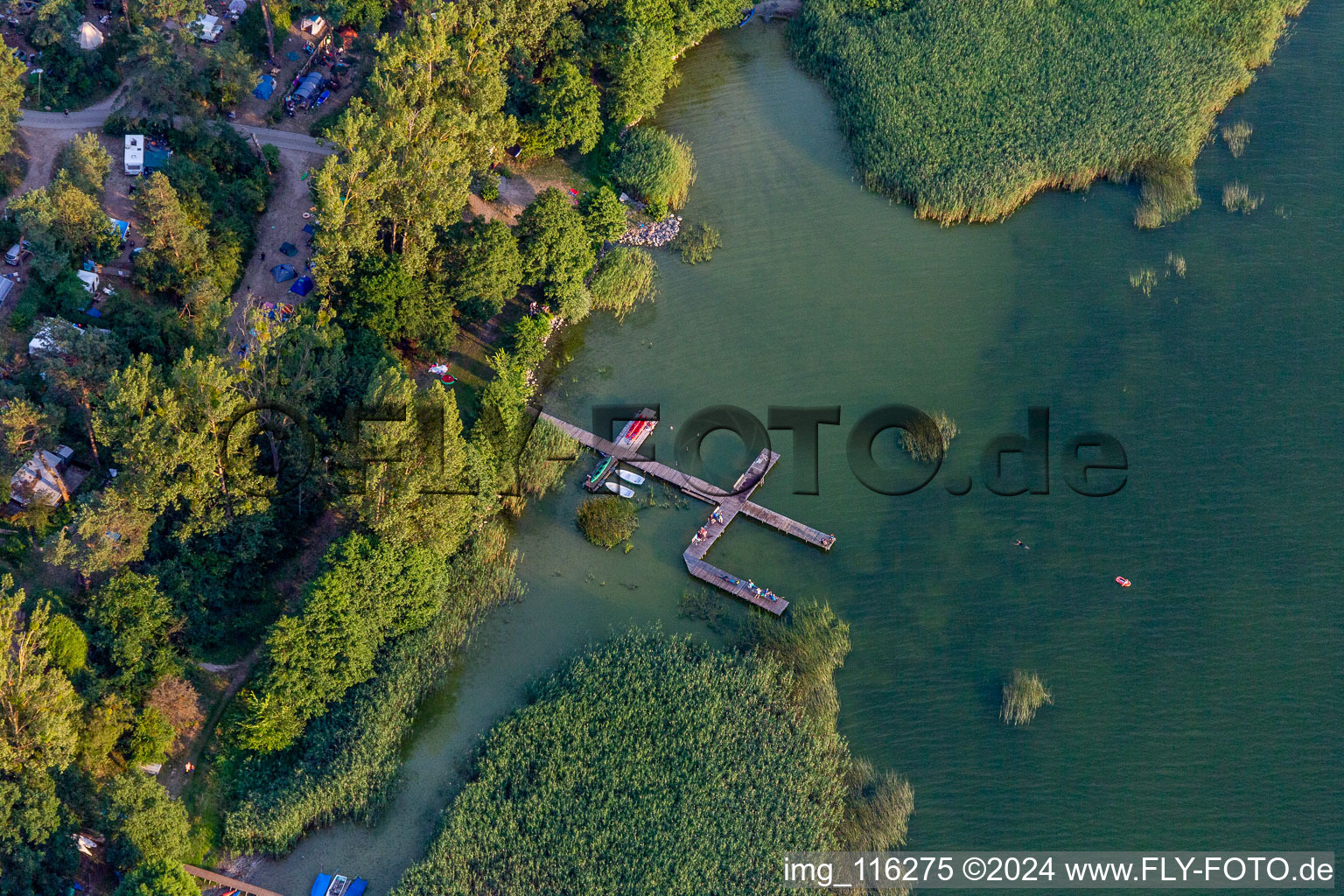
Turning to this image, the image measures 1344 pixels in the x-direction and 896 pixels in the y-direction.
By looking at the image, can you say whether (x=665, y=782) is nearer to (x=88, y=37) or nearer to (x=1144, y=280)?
(x=1144, y=280)

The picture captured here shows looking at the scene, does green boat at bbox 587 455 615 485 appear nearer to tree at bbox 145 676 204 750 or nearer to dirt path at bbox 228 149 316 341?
dirt path at bbox 228 149 316 341

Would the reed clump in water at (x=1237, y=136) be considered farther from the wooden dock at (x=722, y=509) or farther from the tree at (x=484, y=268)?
the tree at (x=484, y=268)

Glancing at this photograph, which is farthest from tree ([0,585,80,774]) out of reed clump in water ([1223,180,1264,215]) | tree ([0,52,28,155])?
reed clump in water ([1223,180,1264,215])

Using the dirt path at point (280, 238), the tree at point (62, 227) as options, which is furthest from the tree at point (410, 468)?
the tree at point (62, 227)

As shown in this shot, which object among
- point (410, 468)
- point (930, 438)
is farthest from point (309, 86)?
point (930, 438)

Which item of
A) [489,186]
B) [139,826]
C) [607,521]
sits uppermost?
[489,186]
